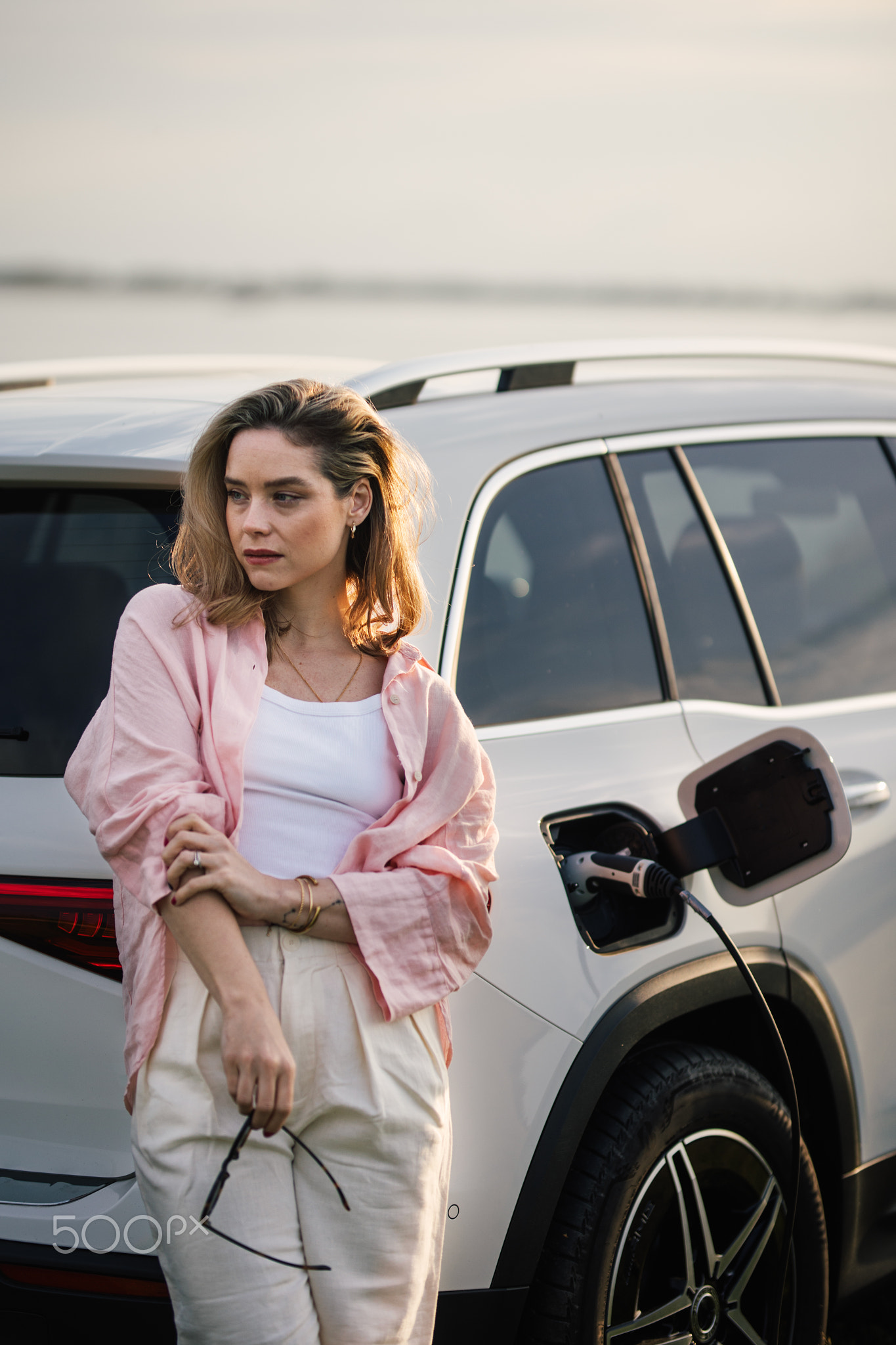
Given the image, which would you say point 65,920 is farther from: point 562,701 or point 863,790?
point 863,790

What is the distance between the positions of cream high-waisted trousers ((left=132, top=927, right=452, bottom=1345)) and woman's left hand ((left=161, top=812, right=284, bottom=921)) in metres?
0.06

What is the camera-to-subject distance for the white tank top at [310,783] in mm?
1719

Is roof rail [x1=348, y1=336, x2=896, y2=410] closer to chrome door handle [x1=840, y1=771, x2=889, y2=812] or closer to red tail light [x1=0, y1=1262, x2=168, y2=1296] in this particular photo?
chrome door handle [x1=840, y1=771, x2=889, y2=812]

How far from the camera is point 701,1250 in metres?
2.30

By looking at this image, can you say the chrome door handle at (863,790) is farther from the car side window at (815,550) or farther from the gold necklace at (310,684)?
the gold necklace at (310,684)

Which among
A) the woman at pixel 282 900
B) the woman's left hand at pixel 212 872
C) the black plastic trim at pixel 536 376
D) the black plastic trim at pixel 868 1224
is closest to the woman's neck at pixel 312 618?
the woman at pixel 282 900

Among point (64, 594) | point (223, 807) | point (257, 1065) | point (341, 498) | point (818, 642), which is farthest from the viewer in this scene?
point (818, 642)

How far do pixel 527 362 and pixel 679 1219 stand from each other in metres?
1.58

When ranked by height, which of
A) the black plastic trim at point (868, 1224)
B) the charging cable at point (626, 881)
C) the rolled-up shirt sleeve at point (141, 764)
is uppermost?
the rolled-up shirt sleeve at point (141, 764)

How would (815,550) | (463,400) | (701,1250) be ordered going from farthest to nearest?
(815,550), (463,400), (701,1250)

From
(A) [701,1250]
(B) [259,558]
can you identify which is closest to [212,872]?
(B) [259,558]

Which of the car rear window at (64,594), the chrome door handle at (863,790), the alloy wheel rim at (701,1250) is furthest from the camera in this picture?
the chrome door handle at (863,790)

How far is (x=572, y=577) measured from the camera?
2420mm

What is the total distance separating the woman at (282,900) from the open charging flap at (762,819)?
20.4 inches
